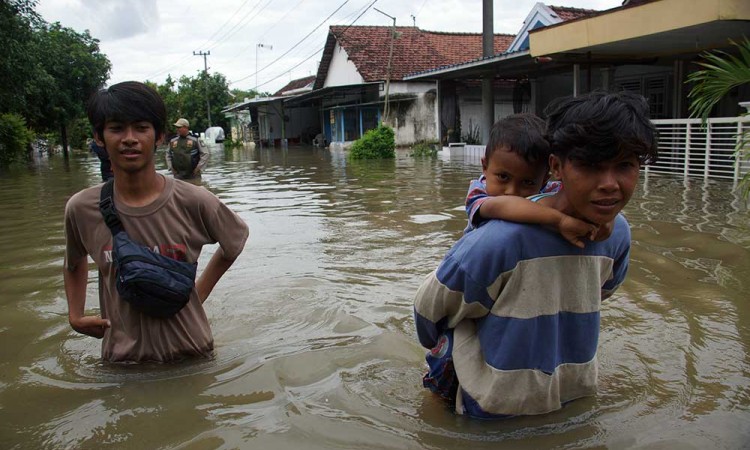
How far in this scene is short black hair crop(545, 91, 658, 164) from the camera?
5.89ft

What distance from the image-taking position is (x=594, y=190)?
185 centimetres

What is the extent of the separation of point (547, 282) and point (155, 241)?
168 centimetres

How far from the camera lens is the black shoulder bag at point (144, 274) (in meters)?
2.62

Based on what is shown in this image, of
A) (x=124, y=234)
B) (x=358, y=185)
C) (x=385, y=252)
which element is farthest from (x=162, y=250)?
(x=358, y=185)

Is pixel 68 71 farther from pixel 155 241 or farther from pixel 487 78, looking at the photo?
pixel 155 241

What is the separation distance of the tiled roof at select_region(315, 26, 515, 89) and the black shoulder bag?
2534cm

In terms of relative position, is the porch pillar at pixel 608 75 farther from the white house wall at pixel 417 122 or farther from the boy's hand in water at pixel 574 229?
the boy's hand in water at pixel 574 229

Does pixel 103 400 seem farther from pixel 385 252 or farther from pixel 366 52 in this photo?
pixel 366 52

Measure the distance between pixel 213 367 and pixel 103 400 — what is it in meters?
0.58

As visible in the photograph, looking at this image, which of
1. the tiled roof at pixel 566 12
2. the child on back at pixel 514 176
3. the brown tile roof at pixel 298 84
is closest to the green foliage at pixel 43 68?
the brown tile roof at pixel 298 84

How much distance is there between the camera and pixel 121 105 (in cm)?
264

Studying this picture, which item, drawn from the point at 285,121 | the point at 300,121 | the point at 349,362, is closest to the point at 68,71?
the point at 285,121

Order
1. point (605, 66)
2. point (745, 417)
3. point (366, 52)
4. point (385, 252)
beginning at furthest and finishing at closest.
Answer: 1. point (366, 52)
2. point (605, 66)
3. point (385, 252)
4. point (745, 417)

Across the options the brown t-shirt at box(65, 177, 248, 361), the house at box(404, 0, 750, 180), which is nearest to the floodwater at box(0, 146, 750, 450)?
the brown t-shirt at box(65, 177, 248, 361)
